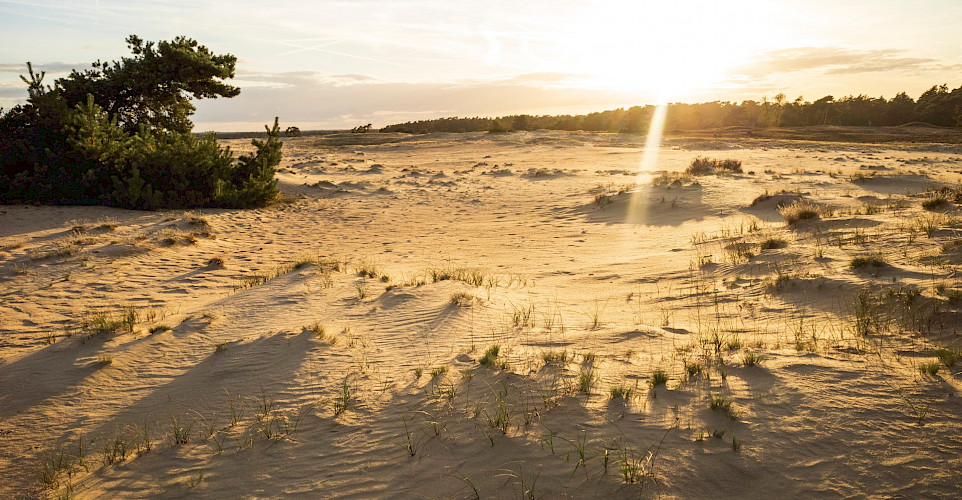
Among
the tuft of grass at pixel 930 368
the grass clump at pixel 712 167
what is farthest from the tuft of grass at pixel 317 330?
the grass clump at pixel 712 167

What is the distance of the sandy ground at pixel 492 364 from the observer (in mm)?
3396

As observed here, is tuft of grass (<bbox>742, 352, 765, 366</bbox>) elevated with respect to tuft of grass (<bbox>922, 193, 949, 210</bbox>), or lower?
lower

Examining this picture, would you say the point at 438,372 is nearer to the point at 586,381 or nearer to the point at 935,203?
the point at 586,381

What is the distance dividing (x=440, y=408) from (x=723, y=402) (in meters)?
2.10

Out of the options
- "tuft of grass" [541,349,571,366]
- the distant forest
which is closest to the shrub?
"tuft of grass" [541,349,571,366]

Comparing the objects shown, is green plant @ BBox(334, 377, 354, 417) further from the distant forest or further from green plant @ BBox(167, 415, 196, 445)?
the distant forest

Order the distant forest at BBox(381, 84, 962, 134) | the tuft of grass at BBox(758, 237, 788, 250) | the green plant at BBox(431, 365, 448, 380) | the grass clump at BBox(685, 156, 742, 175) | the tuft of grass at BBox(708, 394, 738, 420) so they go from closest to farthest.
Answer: the tuft of grass at BBox(708, 394, 738, 420) → the green plant at BBox(431, 365, 448, 380) → the tuft of grass at BBox(758, 237, 788, 250) → the grass clump at BBox(685, 156, 742, 175) → the distant forest at BBox(381, 84, 962, 134)

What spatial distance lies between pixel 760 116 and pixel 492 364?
66.4 meters

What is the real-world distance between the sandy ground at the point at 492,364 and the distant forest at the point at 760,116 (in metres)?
44.5

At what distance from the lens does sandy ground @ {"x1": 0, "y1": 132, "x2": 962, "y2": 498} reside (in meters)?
3.40

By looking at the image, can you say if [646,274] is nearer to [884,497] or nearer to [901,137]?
[884,497]

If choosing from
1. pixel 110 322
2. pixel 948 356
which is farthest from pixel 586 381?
pixel 110 322

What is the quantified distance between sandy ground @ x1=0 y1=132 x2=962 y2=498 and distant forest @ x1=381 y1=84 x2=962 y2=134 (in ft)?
146

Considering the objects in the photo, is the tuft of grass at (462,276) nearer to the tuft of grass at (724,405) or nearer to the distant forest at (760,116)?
the tuft of grass at (724,405)
